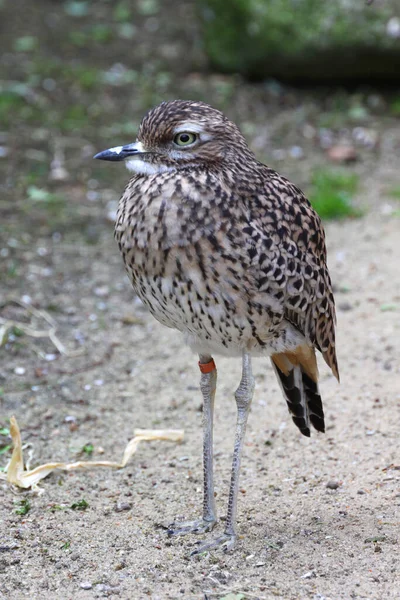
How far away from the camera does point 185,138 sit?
3844 millimetres

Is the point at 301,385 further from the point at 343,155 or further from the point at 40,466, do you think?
the point at 343,155

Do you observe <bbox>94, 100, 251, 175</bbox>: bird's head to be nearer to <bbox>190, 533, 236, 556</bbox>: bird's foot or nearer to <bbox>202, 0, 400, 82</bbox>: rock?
<bbox>190, 533, 236, 556</bbox>: bird's foot

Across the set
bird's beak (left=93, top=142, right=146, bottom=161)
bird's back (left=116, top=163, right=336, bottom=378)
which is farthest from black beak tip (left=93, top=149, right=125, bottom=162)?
bird's back (left=116, top=163, right=336, bottom=378)

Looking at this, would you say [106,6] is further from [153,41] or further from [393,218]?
[393,218]

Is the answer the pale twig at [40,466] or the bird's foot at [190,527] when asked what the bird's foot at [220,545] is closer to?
the bird's foot at [190,527]

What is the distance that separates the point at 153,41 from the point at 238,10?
174cm

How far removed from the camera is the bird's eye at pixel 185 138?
3836mm

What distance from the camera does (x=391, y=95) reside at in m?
10.2

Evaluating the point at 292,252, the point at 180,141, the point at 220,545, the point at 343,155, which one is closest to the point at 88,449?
the point at 220,545

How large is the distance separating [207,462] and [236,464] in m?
0.20

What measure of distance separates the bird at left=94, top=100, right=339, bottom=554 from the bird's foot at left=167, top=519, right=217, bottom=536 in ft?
0.39

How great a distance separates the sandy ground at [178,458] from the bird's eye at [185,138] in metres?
1.81

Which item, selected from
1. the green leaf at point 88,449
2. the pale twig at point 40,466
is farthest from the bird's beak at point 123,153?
the green leaf at point 88,449

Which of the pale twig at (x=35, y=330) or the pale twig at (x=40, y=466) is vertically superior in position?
the pale twig at (x=35, y=330)
